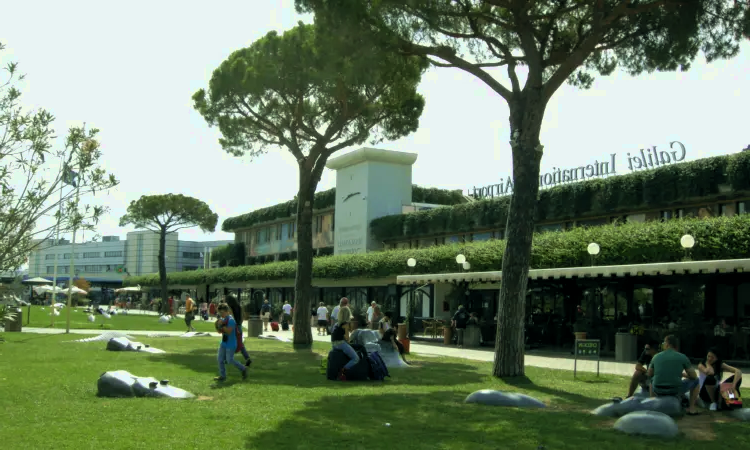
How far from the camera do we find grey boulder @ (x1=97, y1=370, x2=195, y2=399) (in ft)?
31.4

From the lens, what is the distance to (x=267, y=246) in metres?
57.5

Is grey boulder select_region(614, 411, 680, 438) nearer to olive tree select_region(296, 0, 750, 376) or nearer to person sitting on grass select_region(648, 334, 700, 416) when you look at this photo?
person sitting on grass select_region(648, 334, 700, 416)

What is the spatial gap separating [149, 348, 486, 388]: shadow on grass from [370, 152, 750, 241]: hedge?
1244 cm

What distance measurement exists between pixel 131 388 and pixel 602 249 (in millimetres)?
15482

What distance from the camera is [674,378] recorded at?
9.17m

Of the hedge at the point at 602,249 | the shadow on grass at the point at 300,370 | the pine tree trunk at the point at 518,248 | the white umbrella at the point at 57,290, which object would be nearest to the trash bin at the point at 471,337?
the hedge at the point at 602,249

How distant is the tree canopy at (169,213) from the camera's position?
56.6m

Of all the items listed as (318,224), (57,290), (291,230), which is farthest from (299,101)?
(57,290)

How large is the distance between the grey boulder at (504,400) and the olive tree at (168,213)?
159 ft

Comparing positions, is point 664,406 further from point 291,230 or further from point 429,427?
point 291,230

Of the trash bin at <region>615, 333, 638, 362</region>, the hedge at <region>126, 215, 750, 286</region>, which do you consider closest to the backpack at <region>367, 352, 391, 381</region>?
the trash bin at <region>615, 333, 638, 362</region>

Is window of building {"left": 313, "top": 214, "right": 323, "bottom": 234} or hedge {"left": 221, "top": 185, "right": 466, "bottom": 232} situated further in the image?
window of building {"left": 313, "top": 214, "right": 323, "bottom": 234}

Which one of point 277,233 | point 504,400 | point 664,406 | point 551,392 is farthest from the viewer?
point 277,233

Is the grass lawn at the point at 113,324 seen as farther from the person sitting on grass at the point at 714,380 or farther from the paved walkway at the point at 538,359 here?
the person sitting on grass at the point at 714,380
